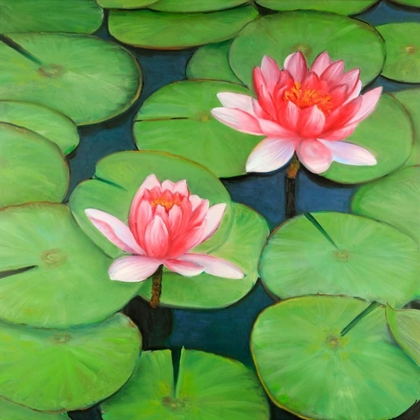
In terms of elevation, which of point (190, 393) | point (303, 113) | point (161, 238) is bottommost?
point (190, 393)

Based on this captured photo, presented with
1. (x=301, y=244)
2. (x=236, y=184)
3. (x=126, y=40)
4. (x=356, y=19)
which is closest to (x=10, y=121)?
(x=126, y=40)

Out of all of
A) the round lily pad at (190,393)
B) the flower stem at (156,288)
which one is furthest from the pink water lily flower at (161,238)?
the round lily pad at (190,393)

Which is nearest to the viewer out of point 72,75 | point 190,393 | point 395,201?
point 190,393

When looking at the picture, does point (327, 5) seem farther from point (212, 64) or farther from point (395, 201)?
point (395, 201)

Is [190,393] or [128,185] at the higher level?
[128,185]

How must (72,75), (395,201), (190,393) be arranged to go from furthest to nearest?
(72,75) → (395,201) → (190,393)

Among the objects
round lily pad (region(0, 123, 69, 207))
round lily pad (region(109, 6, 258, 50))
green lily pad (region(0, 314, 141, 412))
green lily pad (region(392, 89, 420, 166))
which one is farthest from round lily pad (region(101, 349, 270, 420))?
round lily pad (region(109, 6, 258, 50))

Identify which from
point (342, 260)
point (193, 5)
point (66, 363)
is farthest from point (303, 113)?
point (66, 363)
